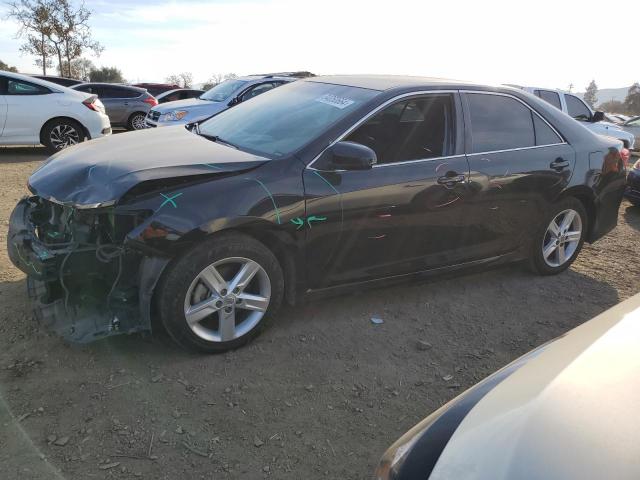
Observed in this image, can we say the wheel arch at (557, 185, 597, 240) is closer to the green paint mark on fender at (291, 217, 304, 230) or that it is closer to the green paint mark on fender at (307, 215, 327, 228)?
the green paint mark on fender at (307, 215, 327, 228)

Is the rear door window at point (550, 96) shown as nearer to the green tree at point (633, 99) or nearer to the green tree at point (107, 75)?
the green tree at point (107, 75)

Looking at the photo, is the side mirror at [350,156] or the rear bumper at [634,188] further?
the rear bumper at [634,188]

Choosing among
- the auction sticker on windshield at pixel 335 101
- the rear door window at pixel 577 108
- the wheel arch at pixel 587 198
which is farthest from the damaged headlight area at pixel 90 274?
the rear door window at pixel 577 108

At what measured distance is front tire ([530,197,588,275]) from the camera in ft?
14.8

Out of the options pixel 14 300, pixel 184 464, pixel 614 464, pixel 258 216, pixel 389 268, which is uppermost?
pixel 258 216

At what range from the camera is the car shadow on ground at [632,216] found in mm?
7177

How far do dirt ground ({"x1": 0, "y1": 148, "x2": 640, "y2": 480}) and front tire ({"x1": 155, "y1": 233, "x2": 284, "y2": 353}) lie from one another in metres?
0.15

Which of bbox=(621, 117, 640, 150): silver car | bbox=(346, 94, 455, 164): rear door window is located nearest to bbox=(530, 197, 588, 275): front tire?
bbox=(346, 94, 455, 164): rear door window

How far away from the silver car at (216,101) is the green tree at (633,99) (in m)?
58.3

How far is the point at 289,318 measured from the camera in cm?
369

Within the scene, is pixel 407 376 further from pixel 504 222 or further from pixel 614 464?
pixel 614 464

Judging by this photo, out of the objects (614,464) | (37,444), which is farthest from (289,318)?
(614,464)

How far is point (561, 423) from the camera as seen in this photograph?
1.43 metres

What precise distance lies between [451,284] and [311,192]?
1.87m
